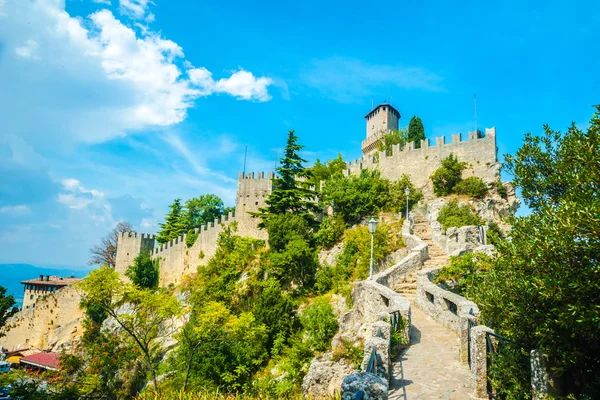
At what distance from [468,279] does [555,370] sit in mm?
10542

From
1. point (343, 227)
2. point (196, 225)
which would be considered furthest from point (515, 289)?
point (196, 225)

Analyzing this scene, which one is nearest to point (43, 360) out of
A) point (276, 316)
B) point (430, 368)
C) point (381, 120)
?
point (276, 316)

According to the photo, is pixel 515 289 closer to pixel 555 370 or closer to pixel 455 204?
pixel 555 370

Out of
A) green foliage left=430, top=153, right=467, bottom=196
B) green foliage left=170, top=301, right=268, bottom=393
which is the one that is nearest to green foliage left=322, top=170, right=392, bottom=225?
green foliage left=430, top=153, right=467, bottom=196

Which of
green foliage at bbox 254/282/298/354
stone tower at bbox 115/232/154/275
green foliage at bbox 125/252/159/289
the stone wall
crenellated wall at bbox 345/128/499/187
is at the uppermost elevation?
crenellated wall at bbox 345/128/499/187

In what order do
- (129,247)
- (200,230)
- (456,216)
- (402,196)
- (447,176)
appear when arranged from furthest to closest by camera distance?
(129,247), (200,230), (402,196), (447,176), (456,216)

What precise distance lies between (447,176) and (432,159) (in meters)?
2.95

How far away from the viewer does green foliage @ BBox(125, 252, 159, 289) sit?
42.6m

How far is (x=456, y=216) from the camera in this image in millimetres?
24016

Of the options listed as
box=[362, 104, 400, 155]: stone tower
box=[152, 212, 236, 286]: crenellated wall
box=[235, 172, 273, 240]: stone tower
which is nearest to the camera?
box=[235, 172, 273, 240]: stone tower

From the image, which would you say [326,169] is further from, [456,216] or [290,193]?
[456,216]

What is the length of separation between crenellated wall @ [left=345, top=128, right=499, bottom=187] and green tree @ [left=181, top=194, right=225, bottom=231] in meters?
24.0

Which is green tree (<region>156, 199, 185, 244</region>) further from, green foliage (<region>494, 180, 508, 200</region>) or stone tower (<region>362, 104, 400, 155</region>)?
green foliage (<region>494, 180, 508, 200</region>)

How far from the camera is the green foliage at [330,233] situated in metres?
27.5
